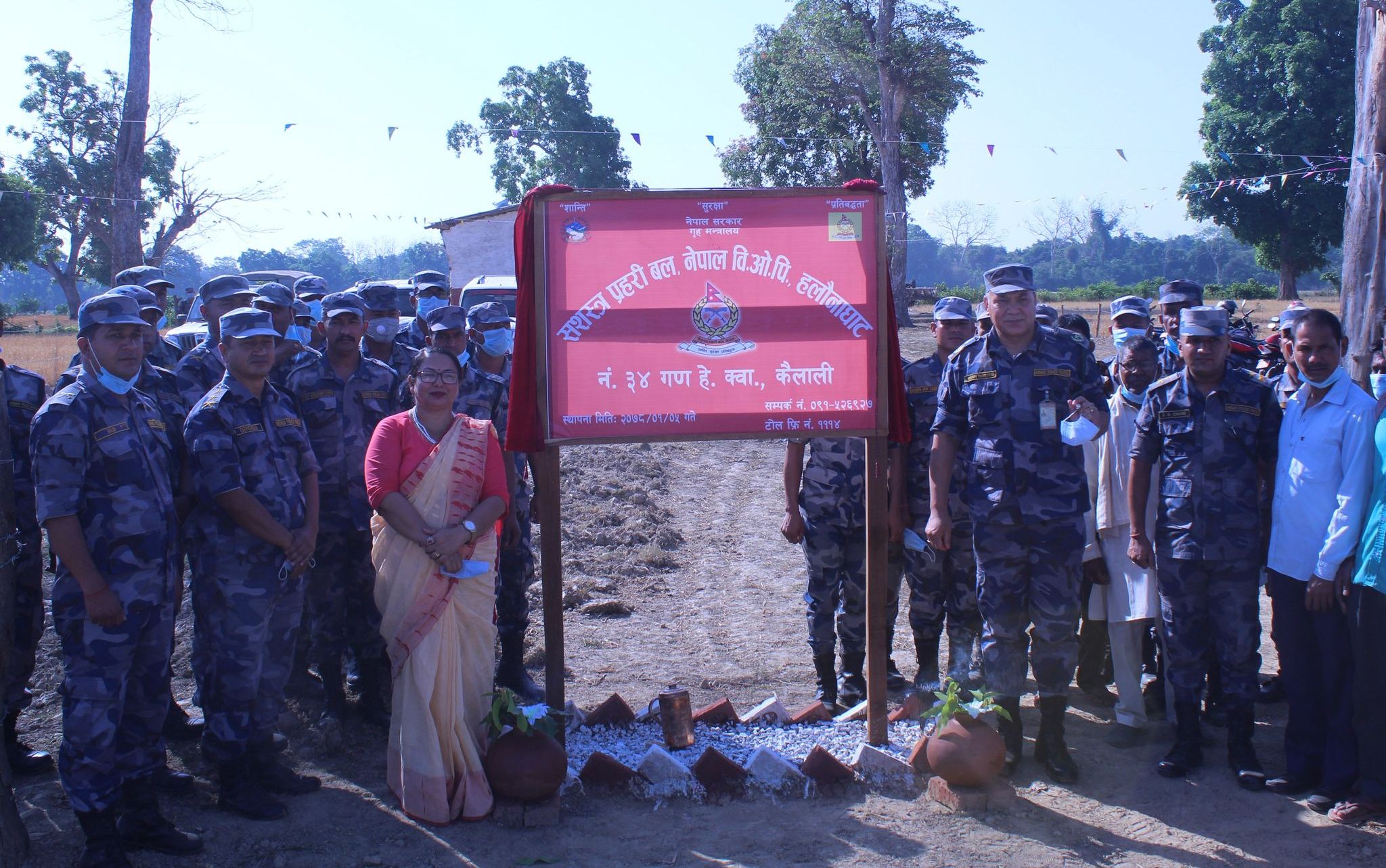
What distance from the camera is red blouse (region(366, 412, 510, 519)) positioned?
4617 millimetres

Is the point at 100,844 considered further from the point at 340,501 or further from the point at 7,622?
the point at 340,501

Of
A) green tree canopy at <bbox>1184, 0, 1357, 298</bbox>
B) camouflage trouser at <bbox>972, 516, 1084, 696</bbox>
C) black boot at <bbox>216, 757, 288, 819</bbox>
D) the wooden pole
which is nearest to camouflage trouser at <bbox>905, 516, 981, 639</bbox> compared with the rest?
camouflage trouser at <bbox>972, 516, 1084, 696</bbox>

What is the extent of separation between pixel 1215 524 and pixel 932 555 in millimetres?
1489

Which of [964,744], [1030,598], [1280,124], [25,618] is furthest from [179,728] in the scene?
[1280,124]

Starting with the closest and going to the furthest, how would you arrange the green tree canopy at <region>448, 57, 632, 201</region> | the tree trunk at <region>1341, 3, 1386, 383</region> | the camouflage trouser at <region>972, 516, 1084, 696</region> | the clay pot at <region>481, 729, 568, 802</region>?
1. the clay pot at <region>481, 729, 568, 802</region>
2. the camouflage trouser at <region>972, 516, 1084, 696</region>
3. the tree trunk at <region>1341, 3, 1386, 383</region>
4. the green tree canopy at <region>448, 57, 632, 201</region>

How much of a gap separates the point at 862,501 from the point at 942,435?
76 centimetres

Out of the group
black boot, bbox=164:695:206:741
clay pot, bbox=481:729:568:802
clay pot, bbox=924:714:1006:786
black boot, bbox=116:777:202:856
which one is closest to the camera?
black boot, bbox=116:777:202:856

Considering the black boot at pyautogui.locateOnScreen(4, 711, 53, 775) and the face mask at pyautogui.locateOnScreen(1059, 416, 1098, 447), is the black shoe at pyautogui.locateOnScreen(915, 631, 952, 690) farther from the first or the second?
the black boot at pyautogui.locateOnScreen(4, 711, 53, 775)

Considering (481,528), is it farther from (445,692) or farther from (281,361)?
(281,361)

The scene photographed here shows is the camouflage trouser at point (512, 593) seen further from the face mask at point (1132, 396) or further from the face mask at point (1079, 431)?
the face mask at point (1132, 396)

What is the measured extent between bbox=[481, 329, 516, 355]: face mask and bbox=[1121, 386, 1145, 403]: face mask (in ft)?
11.5

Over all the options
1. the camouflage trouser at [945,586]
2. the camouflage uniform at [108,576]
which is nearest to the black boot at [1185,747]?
the camouflage trouser at [945,586]

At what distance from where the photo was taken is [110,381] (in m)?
4.17

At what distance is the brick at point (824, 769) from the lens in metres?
4.82
